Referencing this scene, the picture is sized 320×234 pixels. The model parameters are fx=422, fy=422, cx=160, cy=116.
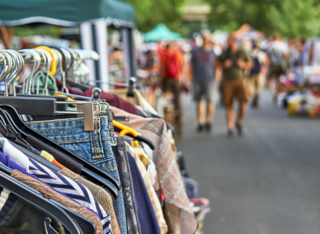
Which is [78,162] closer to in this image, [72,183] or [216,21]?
[72,183]

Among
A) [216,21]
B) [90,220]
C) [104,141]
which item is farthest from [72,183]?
[216,21]

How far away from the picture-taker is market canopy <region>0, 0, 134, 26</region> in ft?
18.6

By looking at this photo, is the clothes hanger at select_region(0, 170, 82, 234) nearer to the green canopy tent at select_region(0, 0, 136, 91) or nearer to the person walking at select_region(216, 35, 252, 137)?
the green canopy tent at select_region(0, 0, 136, 91)

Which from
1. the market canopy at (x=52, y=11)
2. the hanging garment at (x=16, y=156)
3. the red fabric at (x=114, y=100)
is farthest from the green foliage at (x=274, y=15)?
the hanging garment at (x=16, y=156)

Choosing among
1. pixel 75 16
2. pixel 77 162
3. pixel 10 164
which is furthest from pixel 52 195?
pixel 75 16

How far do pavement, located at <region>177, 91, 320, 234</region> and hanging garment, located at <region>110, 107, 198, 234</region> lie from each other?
1929 mm

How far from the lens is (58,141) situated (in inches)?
63.8

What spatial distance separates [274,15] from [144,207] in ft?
121

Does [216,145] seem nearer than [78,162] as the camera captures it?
No

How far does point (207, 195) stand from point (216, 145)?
245 centimetres

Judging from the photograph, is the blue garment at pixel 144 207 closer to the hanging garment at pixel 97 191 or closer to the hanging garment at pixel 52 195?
the hanging garment at pixel 97 191

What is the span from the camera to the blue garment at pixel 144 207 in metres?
1.82

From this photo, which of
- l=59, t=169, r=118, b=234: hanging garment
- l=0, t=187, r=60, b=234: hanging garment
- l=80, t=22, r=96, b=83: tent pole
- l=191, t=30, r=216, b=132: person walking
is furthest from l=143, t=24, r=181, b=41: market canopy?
l=0, t=187, r=60, b=234: hanging garment

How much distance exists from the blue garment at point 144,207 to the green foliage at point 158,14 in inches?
1073
